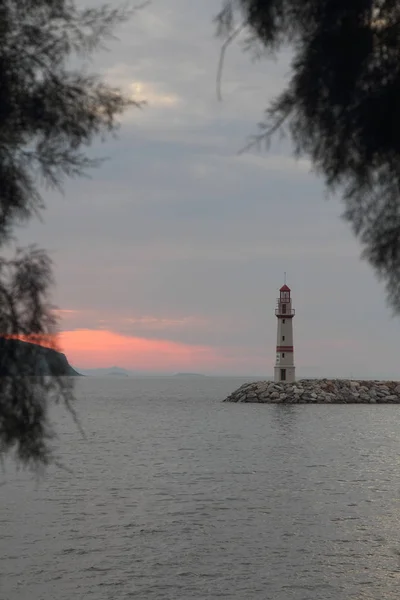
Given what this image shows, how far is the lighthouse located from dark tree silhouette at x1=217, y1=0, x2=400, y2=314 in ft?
236

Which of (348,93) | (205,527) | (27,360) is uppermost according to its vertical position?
(348,93)

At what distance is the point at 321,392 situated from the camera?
87938 millimetres

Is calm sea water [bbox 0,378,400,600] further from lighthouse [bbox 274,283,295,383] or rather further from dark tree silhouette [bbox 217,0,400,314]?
lighthouse [bbox 274,283,295,383]

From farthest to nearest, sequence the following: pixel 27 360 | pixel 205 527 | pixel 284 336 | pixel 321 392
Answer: pixel 321 392 < pixel 284 336 < pixel 205 527 < pixel 27 360

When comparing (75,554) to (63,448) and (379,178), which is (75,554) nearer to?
(379,178)

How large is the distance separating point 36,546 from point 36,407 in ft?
51.0

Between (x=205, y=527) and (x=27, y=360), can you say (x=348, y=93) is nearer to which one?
(x=27, y=360)

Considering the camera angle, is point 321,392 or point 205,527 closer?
point 205,527

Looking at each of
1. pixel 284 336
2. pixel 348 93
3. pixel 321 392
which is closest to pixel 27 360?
pixel 348 93

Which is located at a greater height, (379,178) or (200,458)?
(379,178)

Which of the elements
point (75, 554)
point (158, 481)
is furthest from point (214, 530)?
point (158, 481)

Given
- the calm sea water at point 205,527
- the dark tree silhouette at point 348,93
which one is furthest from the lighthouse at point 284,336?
the dark tree silhouette at point 348,93

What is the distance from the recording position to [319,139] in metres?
5.16

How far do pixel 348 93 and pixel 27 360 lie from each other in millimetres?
2898
